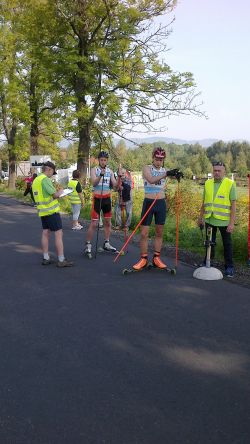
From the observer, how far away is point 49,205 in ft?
26.0

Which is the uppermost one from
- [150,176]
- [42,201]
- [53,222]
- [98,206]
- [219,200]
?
[150,176]

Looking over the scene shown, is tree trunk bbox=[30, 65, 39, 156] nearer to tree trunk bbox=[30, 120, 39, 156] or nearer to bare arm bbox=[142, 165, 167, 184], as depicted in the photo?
tree trunk bbox=[30, 120, 39, 156]

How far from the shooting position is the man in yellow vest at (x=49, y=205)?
779cm

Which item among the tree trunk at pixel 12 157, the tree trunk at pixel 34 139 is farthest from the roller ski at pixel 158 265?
the tree trunk at pixel 12 157

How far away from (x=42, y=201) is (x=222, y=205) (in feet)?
10.3

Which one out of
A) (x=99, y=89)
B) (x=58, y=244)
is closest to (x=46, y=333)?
(x=58, y=244)

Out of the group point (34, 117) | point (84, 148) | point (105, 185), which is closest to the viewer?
point (105, 185)

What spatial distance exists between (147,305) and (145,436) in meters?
2.74

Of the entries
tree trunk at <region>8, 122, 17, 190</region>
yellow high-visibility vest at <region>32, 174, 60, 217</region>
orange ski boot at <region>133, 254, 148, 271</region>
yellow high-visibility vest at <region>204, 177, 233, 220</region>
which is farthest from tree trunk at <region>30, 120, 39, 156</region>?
yellow high-visibility vest at <region>204, 177, 233, 220</region>

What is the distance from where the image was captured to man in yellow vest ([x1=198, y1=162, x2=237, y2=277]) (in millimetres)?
7145

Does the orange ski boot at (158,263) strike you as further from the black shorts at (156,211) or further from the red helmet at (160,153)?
the red helmet at (160,153)

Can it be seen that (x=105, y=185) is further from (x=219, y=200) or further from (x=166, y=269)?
(x=219, y=200)

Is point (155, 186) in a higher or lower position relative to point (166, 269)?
higher

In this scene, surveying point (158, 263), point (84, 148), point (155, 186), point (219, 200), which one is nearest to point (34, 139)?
point (84, 148)
